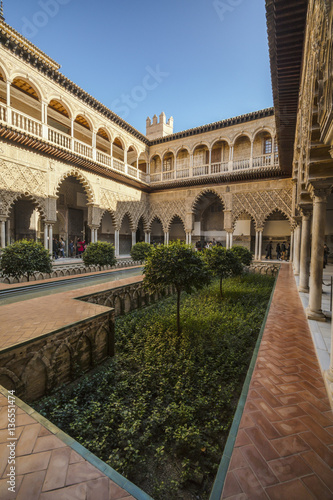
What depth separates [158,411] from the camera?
2553 mm

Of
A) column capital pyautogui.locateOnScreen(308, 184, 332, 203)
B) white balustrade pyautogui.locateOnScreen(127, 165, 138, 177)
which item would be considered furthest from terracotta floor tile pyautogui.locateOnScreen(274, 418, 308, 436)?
white balustrade pyautogui.locateOnScreen(127, 165, 138, 177)

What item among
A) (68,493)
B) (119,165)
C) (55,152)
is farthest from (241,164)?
(68,493)

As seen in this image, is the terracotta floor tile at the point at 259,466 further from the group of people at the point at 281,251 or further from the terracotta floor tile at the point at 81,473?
the group of people at the point at 281,251

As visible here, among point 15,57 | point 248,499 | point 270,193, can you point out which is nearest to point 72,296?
point 248,499

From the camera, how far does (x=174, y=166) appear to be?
18688 mm

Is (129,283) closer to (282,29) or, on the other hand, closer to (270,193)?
(282,29)

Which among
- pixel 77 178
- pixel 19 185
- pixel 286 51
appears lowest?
pixel 19 185

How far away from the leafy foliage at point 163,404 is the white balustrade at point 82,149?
A: 1170 cm

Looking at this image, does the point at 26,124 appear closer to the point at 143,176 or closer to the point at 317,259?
the point at 143,176

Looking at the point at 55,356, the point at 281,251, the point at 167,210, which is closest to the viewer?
the point at 55,356

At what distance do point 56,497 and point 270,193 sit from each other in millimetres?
16348

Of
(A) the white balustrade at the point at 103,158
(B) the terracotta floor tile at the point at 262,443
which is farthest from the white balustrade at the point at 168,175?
(B) the terracotta floor tile at the point at 262,443

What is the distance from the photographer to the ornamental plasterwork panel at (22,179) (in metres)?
9.72

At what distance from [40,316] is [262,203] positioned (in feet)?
48.9
